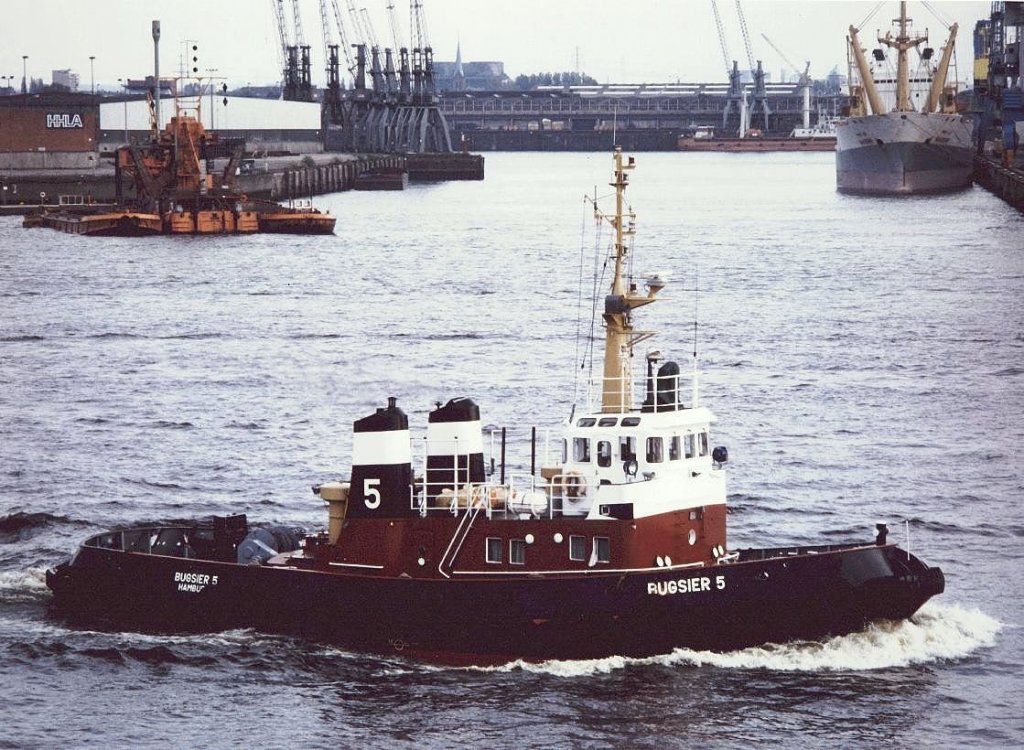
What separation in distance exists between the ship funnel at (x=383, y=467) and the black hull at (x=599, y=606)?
115 cm

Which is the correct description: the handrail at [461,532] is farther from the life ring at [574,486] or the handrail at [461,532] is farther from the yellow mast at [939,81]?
the yellow mast at [939,81]

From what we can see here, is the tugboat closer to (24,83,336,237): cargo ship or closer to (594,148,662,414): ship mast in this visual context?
(594,148,662,414): ship mast

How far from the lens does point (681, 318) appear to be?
7469cm

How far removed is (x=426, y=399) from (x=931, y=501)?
684 inches

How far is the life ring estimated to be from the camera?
2757 centimetres

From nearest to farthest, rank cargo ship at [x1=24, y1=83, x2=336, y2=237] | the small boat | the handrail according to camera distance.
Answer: the handrail, the small boat, cargo ship at [x1=24, y1=83, x2=336, y2=237]

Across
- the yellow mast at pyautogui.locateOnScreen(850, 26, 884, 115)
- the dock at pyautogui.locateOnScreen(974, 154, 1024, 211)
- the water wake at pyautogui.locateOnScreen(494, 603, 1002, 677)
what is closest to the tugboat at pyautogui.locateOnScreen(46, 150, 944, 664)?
the water wake at pyautogui.locateOnScreen(494, 603, 1002, 677)

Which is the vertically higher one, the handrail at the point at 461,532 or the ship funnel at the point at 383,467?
the ship funnel at the point at 383,467

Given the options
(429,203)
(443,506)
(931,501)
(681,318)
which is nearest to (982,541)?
(931,501)

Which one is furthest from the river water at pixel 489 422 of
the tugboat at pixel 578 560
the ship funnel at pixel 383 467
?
the ship funnel at pixel 383 467

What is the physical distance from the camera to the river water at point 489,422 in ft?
87.9

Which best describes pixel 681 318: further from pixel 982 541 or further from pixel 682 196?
pixel 682 196

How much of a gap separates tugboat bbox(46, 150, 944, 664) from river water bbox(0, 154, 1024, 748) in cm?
54

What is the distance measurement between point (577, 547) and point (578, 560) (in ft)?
0.63
